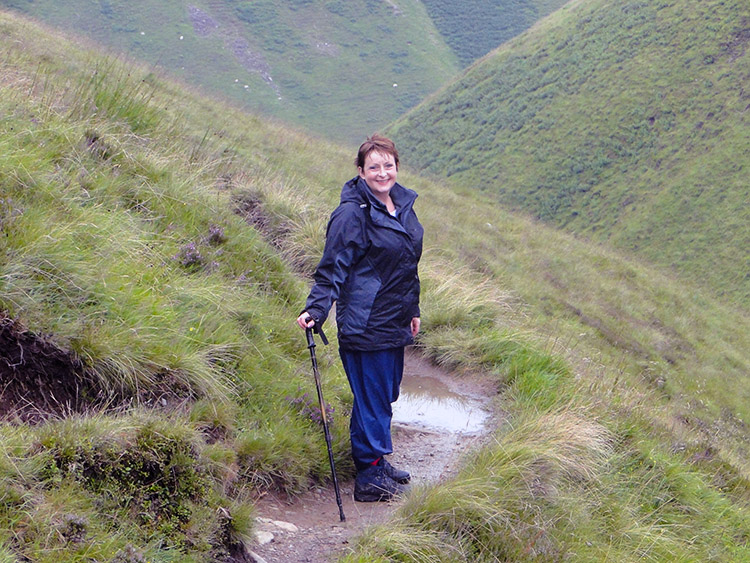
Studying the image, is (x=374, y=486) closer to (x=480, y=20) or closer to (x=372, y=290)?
(x=372, y=290)

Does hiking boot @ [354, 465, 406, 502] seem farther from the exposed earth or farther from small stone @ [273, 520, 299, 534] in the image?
small stone @ [273, 520, 299, 534]

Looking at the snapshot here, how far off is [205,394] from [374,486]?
113cm

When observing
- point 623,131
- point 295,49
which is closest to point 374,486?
point 623,131

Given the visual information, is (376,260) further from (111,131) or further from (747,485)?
(747,485)

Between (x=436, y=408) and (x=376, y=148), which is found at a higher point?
(x=376, y=148)

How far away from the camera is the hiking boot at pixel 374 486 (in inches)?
169

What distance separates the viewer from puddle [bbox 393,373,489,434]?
5.65m

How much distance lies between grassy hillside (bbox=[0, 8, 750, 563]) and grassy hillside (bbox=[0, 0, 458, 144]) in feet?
207

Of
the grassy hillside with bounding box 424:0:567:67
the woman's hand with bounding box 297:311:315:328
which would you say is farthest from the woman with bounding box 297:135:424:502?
the grassy hillside with bounding box 424:0:567:67

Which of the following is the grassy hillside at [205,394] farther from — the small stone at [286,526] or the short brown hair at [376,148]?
the short brown hair at [376,148]

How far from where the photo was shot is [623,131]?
43.9 m

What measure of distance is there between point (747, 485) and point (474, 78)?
51.0 metres

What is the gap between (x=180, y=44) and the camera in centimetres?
7981

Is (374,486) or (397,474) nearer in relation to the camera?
(374,486)
